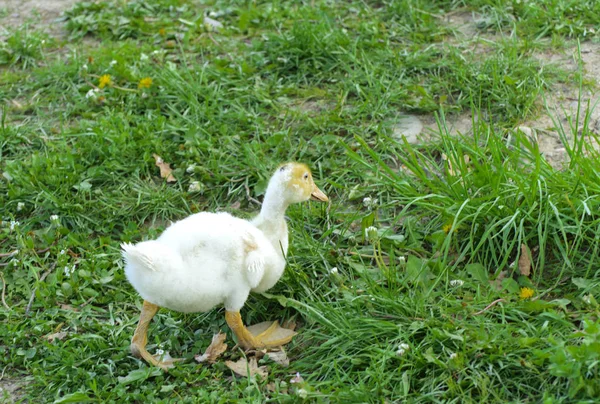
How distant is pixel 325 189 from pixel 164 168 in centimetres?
97

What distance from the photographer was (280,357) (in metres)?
3.88

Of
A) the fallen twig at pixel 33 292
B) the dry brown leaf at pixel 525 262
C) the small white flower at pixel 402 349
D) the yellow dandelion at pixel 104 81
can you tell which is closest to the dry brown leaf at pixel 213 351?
the small white flower at pixel 402 349

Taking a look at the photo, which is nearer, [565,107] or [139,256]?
[139,256]

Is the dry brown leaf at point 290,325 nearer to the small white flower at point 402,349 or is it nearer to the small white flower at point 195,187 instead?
the small white flower at point 402,349

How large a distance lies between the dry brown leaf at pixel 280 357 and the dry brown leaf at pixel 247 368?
6 centimetres

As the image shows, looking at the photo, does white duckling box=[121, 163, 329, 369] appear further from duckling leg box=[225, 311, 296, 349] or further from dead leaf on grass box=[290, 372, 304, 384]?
dead leaf on grass box=[290, 372, 304, 384]

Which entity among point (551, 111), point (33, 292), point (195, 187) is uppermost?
point (551, 111)

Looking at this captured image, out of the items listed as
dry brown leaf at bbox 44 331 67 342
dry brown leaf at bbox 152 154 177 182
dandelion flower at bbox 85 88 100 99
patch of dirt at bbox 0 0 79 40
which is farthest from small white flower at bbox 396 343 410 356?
patch of dirt at bbox 0 0 79 40

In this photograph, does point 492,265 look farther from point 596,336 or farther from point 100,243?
point 100,243

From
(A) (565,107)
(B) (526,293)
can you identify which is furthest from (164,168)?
(A) (565,107)

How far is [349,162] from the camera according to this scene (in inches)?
202

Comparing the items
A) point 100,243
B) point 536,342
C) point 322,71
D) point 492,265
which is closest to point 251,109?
point 322,71

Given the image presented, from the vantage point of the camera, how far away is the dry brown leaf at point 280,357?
12.6ft

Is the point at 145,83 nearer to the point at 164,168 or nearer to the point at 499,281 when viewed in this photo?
the point at 164,168
